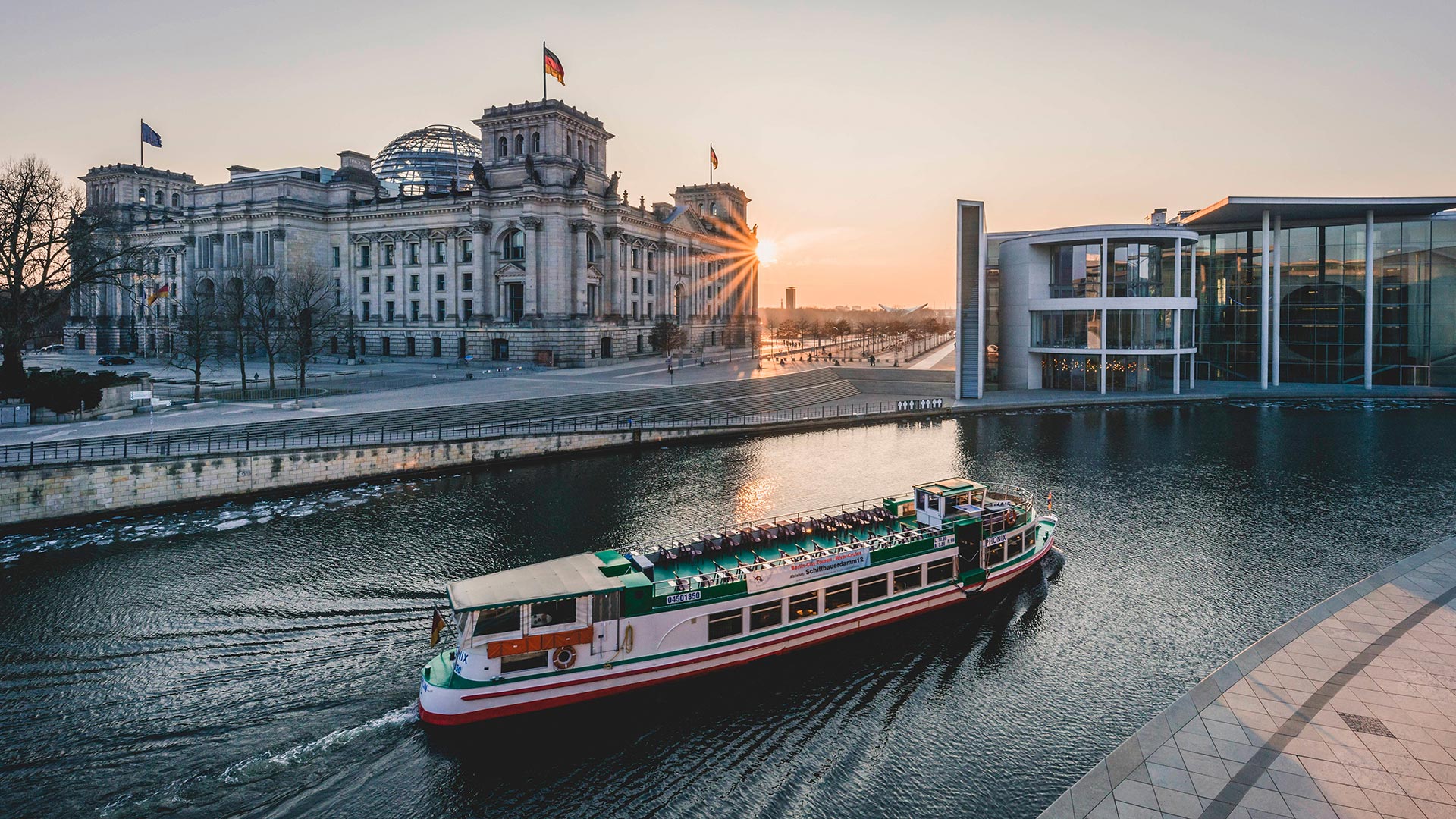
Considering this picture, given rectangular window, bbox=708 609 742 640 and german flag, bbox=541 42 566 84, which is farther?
german flag, bbox=541 42 566 84

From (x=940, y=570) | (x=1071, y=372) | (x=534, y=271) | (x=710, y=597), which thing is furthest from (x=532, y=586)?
(x=534, y=271)

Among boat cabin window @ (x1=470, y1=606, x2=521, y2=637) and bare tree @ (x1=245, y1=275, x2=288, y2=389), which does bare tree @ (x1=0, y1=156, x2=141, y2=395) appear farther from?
boat cabin window @ (x1=470, y1=606, x2=521, y2=637)

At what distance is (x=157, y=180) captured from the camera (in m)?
137

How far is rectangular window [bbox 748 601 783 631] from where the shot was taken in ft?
76.1

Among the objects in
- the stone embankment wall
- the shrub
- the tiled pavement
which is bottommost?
the tiled pavement

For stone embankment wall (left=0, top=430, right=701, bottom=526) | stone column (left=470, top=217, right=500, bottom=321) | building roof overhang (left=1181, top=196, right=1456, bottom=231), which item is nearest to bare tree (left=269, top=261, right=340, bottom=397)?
stone column (left=470, top=217, right=500, bottom=321)

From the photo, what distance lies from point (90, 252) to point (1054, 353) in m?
85.7

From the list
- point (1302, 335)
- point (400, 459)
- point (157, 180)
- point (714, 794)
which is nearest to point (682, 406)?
point (400, 459)

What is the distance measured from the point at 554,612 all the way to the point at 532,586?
0.94m

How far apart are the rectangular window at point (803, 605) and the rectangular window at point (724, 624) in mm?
1787

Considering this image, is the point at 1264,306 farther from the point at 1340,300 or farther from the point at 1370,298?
the point at 1370,298

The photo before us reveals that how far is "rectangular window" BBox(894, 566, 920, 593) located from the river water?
1.24m

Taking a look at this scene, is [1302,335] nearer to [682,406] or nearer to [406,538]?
[682,406]

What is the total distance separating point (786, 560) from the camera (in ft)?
81.2
